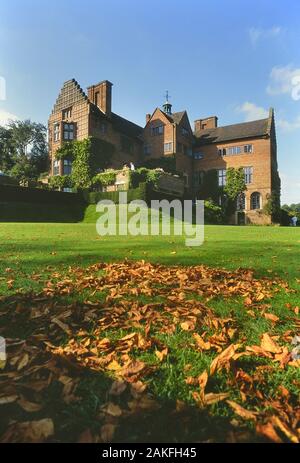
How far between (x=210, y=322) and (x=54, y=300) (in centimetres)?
215

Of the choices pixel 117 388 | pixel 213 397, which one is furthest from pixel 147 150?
pixel 213 397

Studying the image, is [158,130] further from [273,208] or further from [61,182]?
[273,208]

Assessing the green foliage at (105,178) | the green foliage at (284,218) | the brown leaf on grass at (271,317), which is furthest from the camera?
the green foliage at (284,218)

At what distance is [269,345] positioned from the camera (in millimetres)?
3314

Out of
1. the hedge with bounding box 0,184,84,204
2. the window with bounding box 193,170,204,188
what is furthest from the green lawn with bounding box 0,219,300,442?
the window with bounding box 193,170,204,188

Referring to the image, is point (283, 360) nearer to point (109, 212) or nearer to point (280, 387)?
point (280, 387)

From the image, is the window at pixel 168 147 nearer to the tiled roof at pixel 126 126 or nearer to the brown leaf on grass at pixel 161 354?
the tiled roof at pixel 126 126

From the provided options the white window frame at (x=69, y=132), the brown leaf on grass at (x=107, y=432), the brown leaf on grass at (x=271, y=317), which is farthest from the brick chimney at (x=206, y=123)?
the brown leaf on grass at (x=107, y=432)

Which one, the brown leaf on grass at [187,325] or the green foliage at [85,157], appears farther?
the green foliage at [85,157]

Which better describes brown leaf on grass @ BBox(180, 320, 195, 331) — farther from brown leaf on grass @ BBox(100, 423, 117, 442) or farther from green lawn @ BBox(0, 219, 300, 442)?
brown leaf on grass @ BBox(100, 423, 117, 442)

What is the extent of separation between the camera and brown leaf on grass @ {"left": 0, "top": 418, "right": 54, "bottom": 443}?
85.2 inches

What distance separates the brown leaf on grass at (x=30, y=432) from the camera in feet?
7.10

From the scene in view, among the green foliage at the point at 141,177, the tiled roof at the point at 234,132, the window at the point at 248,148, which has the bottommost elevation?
the green foliage at the point at 141,177

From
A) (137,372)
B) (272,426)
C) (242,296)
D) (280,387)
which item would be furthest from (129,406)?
(242,296)
